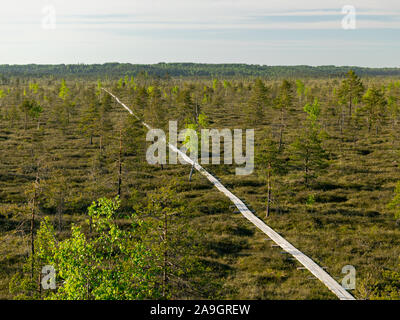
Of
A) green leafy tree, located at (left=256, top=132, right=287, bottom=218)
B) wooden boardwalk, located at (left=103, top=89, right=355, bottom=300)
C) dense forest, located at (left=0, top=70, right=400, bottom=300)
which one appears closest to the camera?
dense forest, located at (left=0, top=70, right=400, bottom=300)

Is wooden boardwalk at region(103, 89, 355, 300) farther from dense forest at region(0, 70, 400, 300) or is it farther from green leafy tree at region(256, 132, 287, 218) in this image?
green leafy tree at region(256, 132, 287, 218)

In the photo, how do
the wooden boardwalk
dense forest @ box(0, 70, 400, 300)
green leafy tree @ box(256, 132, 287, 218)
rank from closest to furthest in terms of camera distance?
dense forest @ box(0, 70, 400, 300) → the wooden boardwalk → green leafy tree @ box(256, 132, 287, 218)

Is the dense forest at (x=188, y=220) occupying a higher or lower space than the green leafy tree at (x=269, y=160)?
lower

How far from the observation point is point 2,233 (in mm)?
28188

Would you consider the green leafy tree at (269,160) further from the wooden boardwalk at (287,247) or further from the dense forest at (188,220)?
the wooden boardwalk at (287,247)

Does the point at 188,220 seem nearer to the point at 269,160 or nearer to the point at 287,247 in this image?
the point at 287,247

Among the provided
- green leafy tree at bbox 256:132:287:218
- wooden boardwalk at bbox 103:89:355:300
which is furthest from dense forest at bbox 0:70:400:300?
wooden boardwalk at bbox 103:89:355:300

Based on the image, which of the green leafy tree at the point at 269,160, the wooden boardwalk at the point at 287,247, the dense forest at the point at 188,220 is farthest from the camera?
the green leafy tree at the point at 269,160

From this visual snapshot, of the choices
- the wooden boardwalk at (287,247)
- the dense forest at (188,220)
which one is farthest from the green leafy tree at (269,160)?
the wooden boardwalk at (287,247)

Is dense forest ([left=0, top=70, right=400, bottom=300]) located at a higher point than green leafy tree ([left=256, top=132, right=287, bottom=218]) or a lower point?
lower

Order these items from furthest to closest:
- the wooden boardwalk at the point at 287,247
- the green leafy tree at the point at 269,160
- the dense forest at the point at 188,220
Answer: the green leafy tree at the point at 269,160
the wooden boardwalk at the point at 287,247
the dense forest at the point at 188,220

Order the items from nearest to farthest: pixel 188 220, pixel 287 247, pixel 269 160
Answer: pixel 287 247
pixel 188 220
pixel 269 160

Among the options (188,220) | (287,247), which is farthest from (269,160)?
(287,247)
